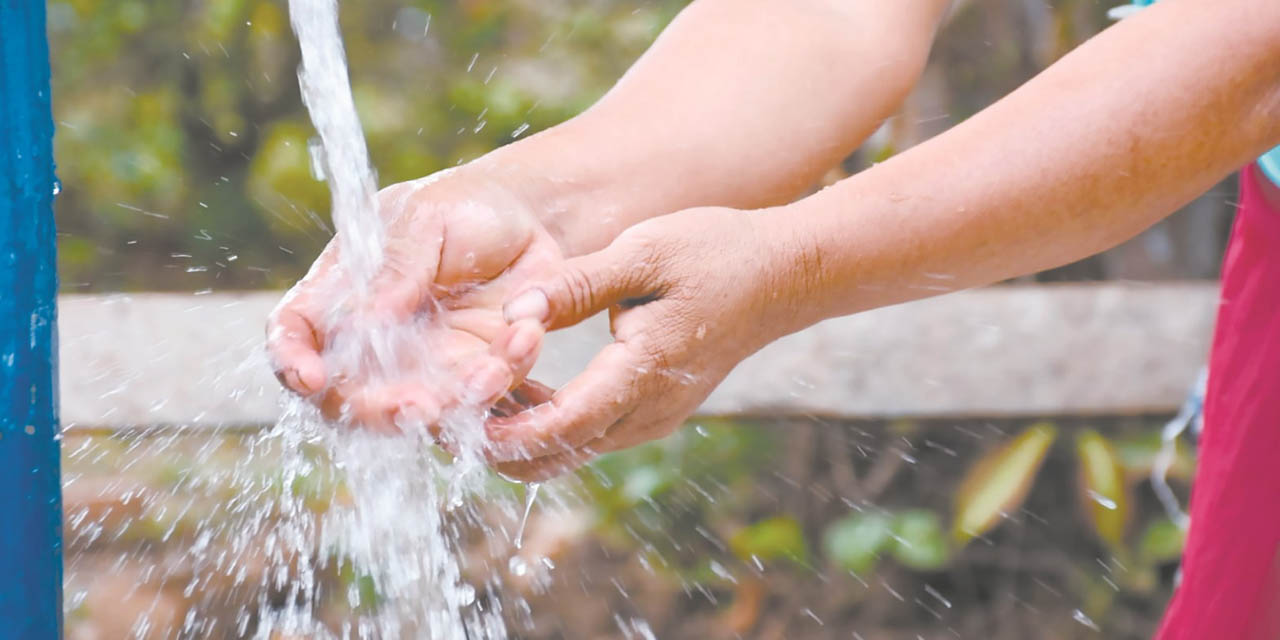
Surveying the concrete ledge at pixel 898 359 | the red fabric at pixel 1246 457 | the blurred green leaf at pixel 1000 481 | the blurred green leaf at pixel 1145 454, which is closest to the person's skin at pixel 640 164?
the red fabric at pixel 1246 457

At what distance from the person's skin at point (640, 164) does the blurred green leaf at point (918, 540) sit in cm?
121

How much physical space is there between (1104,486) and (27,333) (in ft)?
6.10

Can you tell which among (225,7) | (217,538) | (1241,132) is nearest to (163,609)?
(217,538)

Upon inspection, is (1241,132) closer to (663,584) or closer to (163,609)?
(663,584)

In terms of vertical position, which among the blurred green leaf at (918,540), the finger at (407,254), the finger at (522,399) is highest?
the finger at (407,254)

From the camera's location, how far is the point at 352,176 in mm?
1112

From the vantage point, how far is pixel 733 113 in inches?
46.3

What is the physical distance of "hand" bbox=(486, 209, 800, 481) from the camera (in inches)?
36.2

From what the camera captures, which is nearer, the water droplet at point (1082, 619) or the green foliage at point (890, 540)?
the green foliage at point (890, 540)

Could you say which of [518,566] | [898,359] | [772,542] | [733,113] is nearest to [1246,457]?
[733,113]

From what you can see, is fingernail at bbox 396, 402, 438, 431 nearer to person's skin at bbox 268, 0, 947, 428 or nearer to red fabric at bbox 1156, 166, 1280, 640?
person's skin at bbox 268, 0, 947, 428

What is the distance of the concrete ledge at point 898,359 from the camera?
2.00 m

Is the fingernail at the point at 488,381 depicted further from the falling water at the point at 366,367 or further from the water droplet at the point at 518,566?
the water droplet at the point at 518,566

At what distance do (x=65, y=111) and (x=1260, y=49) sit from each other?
2.62 metres
